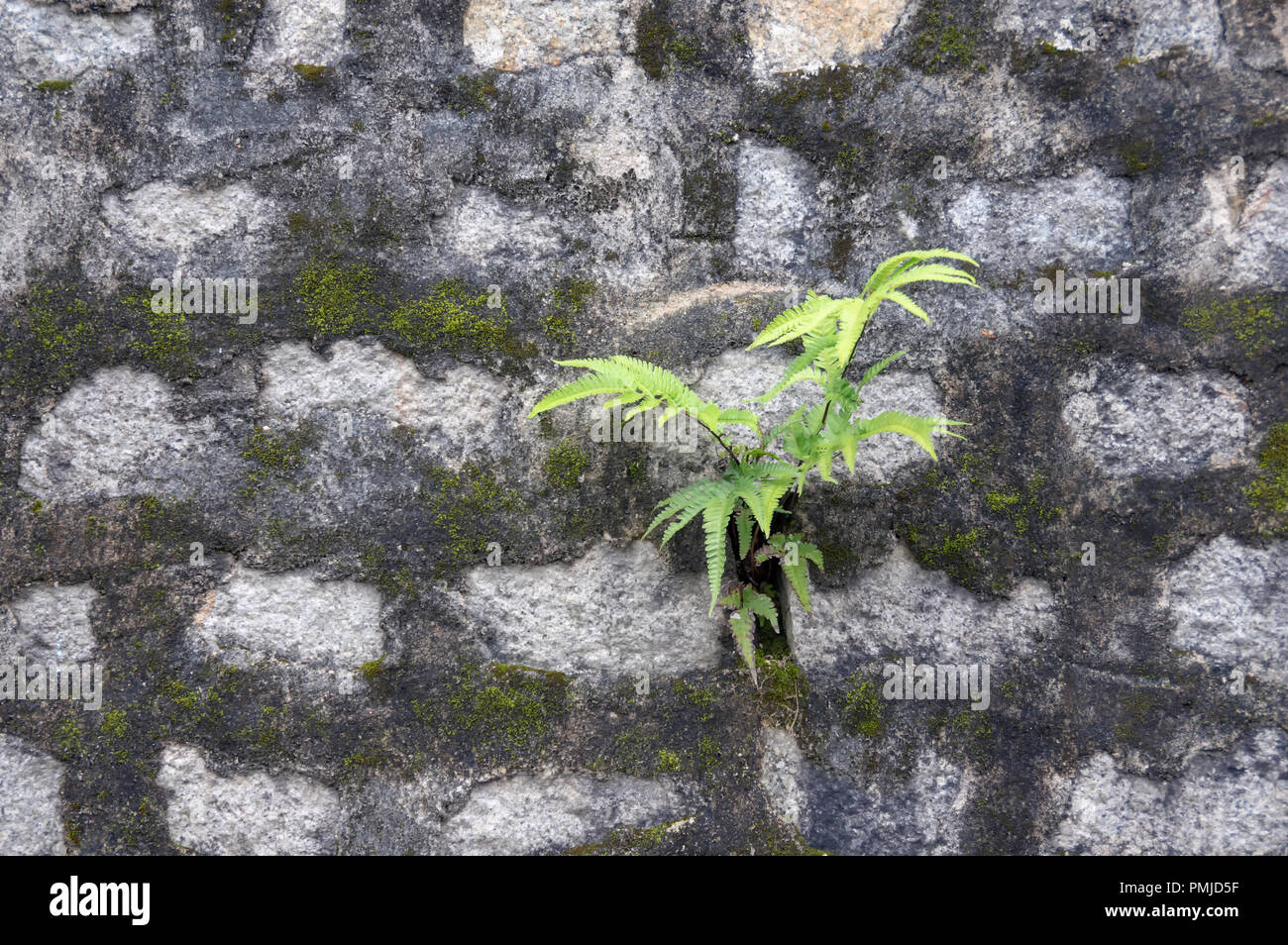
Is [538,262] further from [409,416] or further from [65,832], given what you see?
[65,832]

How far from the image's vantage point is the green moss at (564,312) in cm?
291

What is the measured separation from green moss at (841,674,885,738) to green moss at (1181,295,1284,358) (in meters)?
1.73

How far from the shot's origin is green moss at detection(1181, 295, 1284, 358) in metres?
2.68

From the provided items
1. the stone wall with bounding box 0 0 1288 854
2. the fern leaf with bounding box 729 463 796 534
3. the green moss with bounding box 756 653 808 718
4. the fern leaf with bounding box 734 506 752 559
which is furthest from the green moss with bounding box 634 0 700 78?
the green moss with bounding box 756 653 808 718

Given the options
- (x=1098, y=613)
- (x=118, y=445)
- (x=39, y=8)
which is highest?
(x=39, y=8)

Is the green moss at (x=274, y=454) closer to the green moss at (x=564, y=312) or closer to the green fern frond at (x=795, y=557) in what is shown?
the green moss at (x=564, y=312)

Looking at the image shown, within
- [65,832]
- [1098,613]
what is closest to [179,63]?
[65,832]

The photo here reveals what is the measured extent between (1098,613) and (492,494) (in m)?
2.26

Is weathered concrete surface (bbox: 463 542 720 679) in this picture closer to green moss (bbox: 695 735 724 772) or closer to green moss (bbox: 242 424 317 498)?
green moss (bbox: 695 735 724 772)

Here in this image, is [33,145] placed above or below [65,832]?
above

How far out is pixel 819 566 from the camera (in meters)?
2.80

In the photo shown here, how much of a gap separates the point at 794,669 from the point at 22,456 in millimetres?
2981

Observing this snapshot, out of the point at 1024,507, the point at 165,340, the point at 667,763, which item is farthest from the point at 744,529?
the point at 165,340

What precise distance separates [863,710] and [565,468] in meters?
1.44
